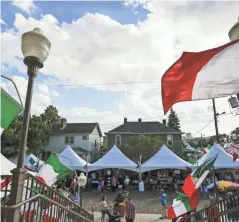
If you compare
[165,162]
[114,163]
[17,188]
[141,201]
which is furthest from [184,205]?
[114,163]

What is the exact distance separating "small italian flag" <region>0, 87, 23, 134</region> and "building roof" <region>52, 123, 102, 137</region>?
1537 inches

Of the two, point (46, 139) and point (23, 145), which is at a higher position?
point (46, 139)

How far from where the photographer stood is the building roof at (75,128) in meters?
43.1

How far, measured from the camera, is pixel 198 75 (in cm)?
477

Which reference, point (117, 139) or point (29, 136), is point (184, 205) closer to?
point (117, 139)

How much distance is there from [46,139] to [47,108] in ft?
31.9

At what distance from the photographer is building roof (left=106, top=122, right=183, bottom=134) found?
1591 inches

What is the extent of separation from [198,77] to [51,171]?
6672 mm

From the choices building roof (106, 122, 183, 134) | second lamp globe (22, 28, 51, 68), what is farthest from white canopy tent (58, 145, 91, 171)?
second lamp globe (22, 28, 51, 68)

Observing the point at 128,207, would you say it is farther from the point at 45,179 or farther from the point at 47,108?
the point at 47,108

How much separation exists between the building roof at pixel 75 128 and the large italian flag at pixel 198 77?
38478mm

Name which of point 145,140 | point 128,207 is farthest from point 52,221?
point 145,140

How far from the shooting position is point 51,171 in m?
9.21

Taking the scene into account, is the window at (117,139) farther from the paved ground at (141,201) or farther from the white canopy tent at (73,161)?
the paved ground at (141,201)
